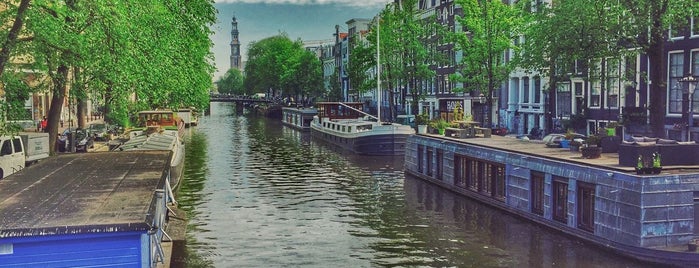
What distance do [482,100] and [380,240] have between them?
4220 cm

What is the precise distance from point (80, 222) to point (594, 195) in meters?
14.8

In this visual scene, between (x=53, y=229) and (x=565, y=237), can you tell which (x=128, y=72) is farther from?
(x=565, y=237)

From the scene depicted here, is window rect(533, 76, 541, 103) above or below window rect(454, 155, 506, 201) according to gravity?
above

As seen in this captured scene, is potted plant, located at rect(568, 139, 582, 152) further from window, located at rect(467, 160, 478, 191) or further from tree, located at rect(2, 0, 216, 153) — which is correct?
tree, located at rect(2, 0, 216, 153)

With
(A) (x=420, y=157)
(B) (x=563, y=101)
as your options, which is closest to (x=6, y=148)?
(A) (x=420, y=157)

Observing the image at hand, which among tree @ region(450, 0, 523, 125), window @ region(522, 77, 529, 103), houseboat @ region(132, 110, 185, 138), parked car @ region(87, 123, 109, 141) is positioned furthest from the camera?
window @ region(522, 77, 529, 103)

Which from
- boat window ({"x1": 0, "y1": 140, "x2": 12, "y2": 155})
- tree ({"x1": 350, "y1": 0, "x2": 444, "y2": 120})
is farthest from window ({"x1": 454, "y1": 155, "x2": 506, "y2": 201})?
tree ({"x1": 350, "y1": 0, "x2": 444, "y2": 120})

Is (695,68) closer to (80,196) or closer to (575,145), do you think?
(575,145)

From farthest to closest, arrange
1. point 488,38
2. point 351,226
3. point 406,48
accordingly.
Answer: point 406,48 < point 488,38 < point 351,226

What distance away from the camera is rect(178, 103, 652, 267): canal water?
1944cm

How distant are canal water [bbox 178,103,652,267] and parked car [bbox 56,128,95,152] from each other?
19.7ft

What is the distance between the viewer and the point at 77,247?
10914mm

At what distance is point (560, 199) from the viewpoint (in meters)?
22.3

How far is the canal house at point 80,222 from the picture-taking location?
10703mm
